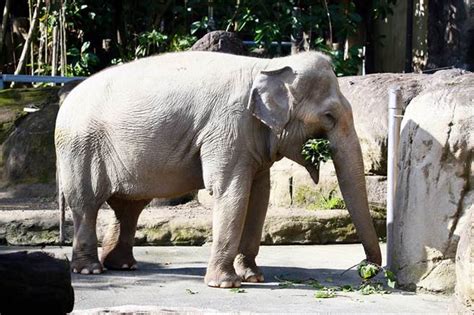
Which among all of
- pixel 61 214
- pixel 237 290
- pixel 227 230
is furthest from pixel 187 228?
pixel 237 290

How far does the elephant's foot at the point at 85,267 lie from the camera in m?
9.97

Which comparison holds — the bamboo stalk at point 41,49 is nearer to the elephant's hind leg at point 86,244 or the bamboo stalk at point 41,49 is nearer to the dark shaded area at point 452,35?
the dark shaded area at point 452,35

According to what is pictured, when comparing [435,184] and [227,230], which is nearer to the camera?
[435,184]

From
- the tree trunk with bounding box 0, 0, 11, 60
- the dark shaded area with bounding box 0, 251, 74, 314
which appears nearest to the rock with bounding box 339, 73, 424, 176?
the dark shaded area with bounding box 0, 251, 74, 314

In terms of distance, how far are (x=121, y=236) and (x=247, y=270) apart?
4.17ft

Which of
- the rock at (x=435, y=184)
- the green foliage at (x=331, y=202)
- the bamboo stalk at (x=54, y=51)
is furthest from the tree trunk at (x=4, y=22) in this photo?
the rock at (x=435, y=184)

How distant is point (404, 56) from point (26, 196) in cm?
659

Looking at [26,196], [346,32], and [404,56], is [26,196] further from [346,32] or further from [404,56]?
[404,56]

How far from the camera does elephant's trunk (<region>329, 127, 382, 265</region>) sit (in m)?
9.49

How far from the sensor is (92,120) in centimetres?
994

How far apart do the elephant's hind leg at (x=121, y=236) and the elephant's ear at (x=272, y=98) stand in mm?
1668

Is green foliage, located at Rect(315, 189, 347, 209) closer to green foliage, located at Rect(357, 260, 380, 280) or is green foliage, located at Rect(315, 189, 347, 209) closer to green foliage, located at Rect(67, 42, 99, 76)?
green foliage, located at Rect(357, 260, 380, 280)

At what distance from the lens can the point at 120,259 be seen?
1027cm

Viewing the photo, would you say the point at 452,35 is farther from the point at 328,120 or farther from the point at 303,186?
the point at 328,120
